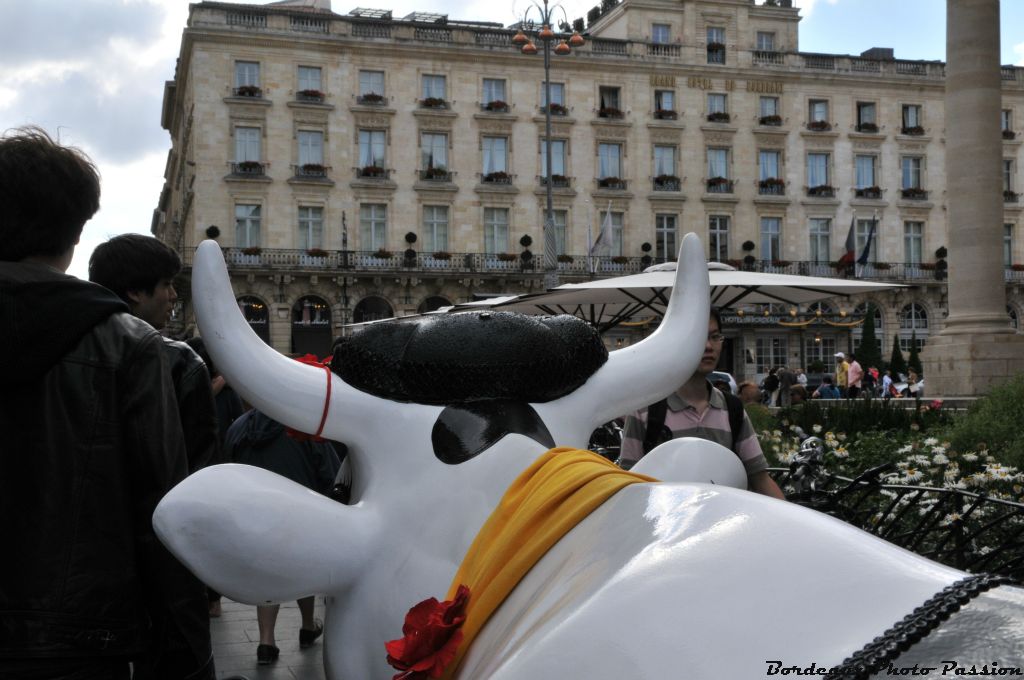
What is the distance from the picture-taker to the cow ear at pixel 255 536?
147 cm

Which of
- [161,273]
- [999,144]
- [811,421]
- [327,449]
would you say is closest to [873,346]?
[999,144]

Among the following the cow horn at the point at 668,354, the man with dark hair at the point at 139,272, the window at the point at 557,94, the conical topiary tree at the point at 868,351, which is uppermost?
the window at the point at 557,94

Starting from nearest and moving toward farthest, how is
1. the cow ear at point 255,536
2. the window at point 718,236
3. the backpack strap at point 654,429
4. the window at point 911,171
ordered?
the cow ear at point 255,536 < the backpack strap at point 654,429 < the window at point 718,236 < the window at point 911,171

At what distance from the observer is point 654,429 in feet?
12.9

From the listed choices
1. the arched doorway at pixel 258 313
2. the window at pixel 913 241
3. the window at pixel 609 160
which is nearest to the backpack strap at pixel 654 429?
A: the arched doorway at pixel 258 313

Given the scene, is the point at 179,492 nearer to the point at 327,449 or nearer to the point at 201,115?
the point at 327,449

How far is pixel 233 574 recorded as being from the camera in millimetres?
1485

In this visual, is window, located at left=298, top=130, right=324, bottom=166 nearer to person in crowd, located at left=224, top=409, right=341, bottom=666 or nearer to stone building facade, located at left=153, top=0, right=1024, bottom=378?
stone building facade, located at left=153, top=0, right=1024, bottom=378

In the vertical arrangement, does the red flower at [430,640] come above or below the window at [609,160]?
below

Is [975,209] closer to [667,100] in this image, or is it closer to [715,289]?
[715,289]

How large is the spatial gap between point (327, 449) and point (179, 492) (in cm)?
471

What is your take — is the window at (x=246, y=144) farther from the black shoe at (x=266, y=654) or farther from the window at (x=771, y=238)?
the black shoe at (x=266, y=654)

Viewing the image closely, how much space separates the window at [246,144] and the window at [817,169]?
2282 cm

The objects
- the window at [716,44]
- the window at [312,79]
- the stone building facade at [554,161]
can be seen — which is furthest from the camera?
the window at [716,44]
